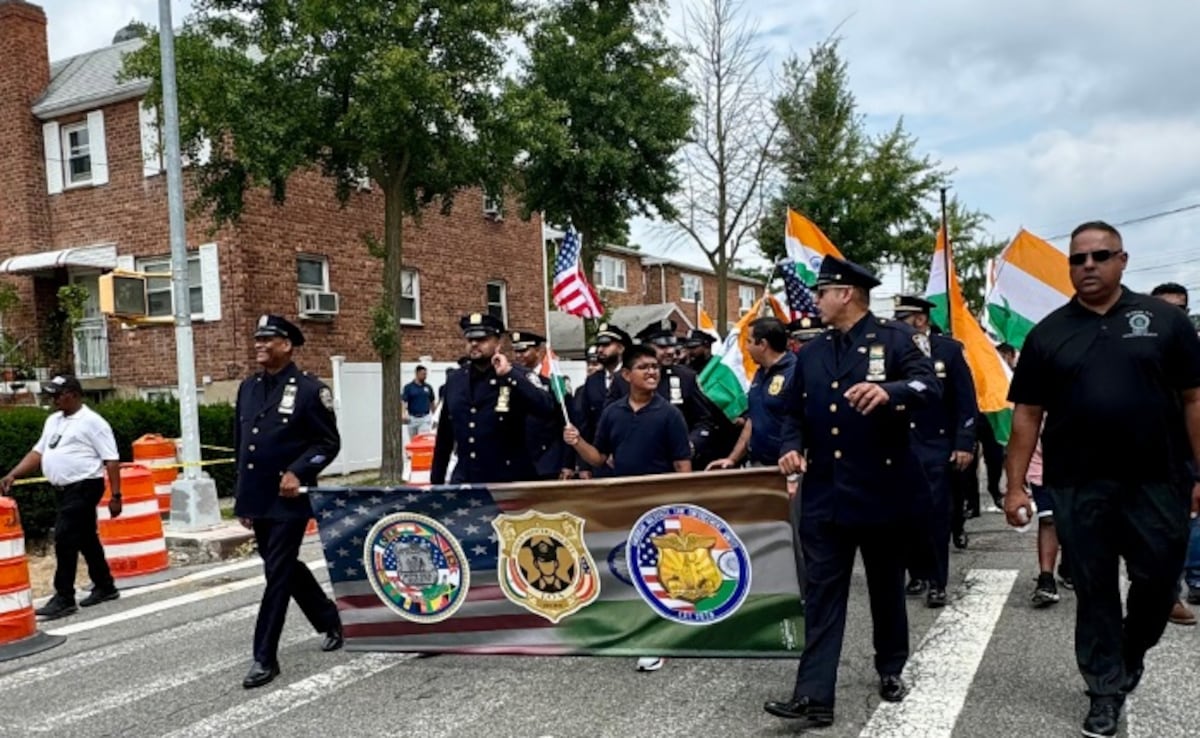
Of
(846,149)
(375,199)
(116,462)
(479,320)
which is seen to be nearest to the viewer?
(479,320)

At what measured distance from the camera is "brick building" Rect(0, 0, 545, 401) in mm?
19453

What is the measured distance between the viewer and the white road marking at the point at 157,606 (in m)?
7.41

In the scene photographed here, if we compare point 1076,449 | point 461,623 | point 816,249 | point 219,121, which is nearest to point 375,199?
point 219,121

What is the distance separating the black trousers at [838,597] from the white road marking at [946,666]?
219 millimetres

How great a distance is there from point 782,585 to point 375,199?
19.5 metres

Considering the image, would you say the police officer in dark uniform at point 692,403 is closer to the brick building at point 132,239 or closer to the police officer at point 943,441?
the police officer at point 943,441

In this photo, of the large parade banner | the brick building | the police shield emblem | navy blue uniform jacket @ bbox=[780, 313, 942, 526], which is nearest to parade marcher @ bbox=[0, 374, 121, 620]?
the large parade banner

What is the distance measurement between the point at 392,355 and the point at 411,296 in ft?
21.9

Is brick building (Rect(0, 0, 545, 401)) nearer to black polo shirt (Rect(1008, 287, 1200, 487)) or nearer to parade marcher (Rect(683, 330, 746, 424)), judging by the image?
parade marcher (Rect(683, 330, 746, 424))

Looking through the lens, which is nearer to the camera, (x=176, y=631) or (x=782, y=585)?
(x=782, y=585)

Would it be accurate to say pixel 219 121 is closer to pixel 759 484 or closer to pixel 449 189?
pixel 449 189

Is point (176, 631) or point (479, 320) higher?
point (479, 320)

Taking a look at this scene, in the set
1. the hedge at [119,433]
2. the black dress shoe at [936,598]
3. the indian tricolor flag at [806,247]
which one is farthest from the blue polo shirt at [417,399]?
the black dress shoe at [936,598]

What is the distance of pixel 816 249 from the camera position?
32.3 ft
